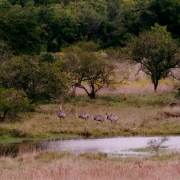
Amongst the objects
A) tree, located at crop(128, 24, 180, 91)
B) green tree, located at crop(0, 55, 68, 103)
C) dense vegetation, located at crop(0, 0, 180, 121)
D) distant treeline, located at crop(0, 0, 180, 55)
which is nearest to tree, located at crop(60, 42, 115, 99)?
→ dense vegetation, located at crop(0, 0, 180, 121)

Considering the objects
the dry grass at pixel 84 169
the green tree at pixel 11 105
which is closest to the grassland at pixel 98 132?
the dry grass at pixel 84 169

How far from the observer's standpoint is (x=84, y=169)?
55.0ft

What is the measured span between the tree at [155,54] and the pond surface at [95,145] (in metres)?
18.0

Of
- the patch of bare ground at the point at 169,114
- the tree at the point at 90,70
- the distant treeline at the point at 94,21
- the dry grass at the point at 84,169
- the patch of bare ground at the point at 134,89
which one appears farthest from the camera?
the distant treeline at the point at 94,21

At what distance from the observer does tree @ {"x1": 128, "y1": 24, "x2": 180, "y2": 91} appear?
4506cm

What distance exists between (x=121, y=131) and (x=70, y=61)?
1526cm

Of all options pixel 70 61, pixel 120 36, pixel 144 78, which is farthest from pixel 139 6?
pixel 70 61

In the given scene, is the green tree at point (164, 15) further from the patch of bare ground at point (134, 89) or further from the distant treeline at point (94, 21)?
the patch of bare ground at point (134, 89)

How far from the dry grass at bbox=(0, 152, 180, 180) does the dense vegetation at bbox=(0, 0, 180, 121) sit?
11.0m

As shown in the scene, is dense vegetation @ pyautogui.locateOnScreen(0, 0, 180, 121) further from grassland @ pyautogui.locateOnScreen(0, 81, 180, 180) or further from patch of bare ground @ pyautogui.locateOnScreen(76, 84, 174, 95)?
grassland @ pyautogui.locateOnScreen(0, 81, 180, 180)

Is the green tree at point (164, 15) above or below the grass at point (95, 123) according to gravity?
above

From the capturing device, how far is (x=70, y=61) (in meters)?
43.5

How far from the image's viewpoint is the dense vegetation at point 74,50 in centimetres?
3628

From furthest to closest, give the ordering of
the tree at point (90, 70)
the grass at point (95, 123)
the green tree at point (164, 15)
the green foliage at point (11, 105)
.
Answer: the green tree at point (164, 15), the tree at point (90, 70), the green foliage at point (11, 105), the grass at point (95, 123)
